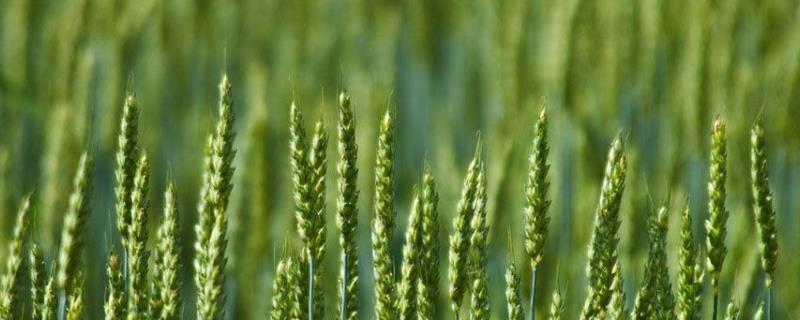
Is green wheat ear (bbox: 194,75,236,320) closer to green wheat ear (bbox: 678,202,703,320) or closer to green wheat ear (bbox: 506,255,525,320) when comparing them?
green wheat ear (bbox: 506,255,525,320)

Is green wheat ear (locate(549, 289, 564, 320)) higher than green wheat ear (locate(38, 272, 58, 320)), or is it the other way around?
green wheat ear (locate(38, 272, 58, 320))

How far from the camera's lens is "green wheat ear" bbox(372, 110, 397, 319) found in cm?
97

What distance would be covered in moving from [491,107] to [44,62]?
2.74 ft

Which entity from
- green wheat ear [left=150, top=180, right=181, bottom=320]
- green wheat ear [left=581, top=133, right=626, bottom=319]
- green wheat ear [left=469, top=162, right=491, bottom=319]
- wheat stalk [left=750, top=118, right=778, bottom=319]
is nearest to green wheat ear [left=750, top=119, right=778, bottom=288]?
wheat stalk [left=750, top=118, right=778, bottom=319]

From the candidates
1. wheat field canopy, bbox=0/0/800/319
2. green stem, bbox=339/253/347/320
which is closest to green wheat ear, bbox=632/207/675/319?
wheat field canopy, bbox=0/0/800/319

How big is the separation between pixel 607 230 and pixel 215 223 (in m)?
0.29

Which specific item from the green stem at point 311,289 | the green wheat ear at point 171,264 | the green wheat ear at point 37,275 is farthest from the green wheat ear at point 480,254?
the green wheat ear at point 37,275

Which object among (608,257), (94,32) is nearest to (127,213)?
(608,257)

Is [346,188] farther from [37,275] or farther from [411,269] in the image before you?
[37,275]

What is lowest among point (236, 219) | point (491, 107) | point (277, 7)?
point (236, 219)

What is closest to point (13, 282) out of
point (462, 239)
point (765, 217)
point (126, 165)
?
point (126, 165)

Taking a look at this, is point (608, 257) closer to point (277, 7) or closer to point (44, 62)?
point (44, 62)

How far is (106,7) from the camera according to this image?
2.18 meters

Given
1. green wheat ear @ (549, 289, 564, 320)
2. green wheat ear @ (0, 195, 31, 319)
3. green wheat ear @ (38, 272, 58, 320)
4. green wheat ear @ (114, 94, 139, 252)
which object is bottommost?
green wheat ear @ (549, 289, 564, 320)
